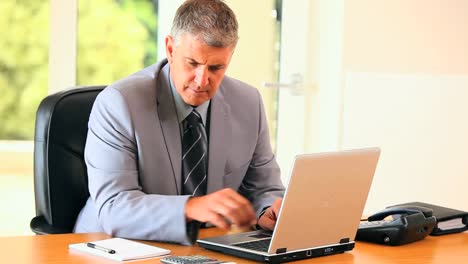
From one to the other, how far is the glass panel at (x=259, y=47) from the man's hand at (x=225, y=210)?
8.01 ft

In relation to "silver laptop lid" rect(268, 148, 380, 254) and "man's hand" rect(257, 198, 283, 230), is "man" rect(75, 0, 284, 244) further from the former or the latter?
"silver laptop lid" rect(268, 148, 380, 254)

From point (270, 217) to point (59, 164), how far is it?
0.69m

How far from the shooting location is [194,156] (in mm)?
2428

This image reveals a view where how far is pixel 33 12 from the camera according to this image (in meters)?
4.40

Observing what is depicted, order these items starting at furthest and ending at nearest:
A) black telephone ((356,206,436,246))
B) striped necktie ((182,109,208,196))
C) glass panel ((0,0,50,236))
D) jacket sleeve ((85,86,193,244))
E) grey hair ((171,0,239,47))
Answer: glass panel ((0,0,50,236)) → striped necktie ((182,109,208,196)) → grey hair ((171,0,239,47)) → black telephone ((356,206,436,246)) → jacket sleeve ((85,86,193,244))

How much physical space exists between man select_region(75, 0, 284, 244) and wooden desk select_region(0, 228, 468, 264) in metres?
0.09

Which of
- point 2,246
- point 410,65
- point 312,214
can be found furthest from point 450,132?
point 2,246

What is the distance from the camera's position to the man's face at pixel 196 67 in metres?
2.32

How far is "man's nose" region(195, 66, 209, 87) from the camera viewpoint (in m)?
2.33

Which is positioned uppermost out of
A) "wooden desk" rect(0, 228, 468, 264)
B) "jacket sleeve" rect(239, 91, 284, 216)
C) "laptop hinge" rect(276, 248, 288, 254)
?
"jacket sleeve" rect(239, 91, 284, 216)

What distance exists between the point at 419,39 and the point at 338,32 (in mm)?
450

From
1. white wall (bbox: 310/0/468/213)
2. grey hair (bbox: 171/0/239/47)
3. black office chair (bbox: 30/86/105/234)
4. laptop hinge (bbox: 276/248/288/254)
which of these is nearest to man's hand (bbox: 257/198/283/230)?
laptop hinge (bbox: 276/248/288/254)

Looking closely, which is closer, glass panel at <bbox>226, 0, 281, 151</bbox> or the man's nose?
the man's nose

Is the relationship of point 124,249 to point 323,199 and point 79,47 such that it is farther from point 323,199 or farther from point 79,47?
point 79,47
